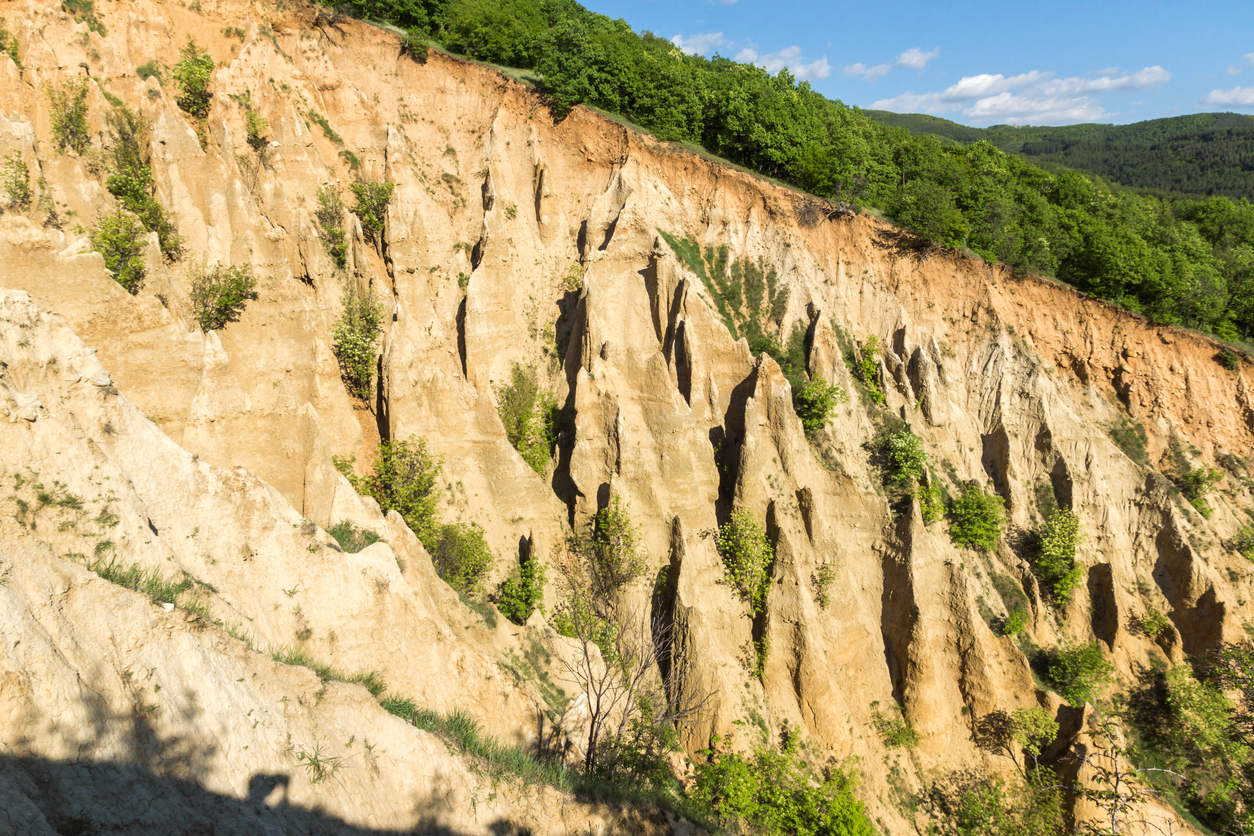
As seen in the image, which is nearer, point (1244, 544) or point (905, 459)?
point (905, 459)

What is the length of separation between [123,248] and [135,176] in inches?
201

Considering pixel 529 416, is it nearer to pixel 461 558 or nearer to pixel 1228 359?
pixel 461 558

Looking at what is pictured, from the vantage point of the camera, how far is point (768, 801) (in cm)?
1759

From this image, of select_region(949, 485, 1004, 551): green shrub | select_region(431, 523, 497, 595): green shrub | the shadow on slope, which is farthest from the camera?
select_region(949, 485, 1004, 551): green shrub

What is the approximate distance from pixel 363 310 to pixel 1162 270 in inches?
1669

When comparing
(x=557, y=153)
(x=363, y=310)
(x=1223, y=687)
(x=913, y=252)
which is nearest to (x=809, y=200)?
(x=913, y=252)

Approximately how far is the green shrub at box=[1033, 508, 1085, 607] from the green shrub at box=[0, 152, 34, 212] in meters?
39.9

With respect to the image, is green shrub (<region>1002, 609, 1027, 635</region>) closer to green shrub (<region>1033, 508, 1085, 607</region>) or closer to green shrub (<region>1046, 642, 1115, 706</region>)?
green shrub (<region>1046, 642, 1115, 706</region>)

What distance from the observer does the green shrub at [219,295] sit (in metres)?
18.7

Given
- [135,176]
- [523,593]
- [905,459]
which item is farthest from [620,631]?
[135,176]

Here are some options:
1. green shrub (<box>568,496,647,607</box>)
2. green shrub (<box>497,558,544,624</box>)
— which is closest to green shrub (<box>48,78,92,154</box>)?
green shrub (<box>497,558,544,624</box>)

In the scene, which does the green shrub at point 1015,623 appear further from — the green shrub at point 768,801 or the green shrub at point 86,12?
the green shrub at point 86,12

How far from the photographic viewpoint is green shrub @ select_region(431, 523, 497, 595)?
18938 mm

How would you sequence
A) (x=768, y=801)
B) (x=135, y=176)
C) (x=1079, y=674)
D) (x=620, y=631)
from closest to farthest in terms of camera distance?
(x=620, y=631), (x=768, y=801), (x=135, y=176), (x=1079, y=674)
